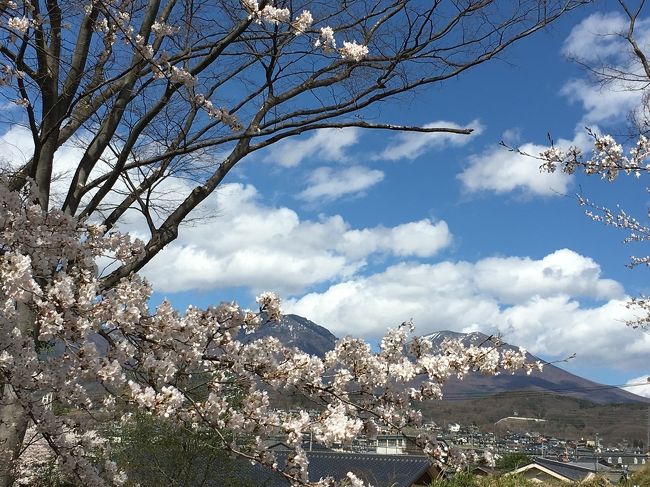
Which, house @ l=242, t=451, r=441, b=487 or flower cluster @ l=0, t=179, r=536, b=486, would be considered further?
house @ l=242, t=451, r=441, b=487

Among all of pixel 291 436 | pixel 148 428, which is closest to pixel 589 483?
pixel 148 428

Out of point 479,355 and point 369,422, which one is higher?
point 479,355

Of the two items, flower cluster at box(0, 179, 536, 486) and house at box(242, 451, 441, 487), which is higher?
flower cluster at box(0, 179, 536, 486)

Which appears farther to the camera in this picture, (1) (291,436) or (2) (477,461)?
(2) (477,461)

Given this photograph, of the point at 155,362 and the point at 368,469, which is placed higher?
the point at 155,362

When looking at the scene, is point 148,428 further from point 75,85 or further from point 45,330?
point 45,330

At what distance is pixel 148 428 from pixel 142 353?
972 centimetres

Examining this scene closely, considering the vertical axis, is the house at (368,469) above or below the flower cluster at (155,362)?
below

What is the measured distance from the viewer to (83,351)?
2234 mm

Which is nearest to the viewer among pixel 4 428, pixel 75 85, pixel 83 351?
pixel 83 351

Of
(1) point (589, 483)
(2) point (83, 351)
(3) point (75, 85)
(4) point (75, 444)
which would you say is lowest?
(1) point (589, 483)

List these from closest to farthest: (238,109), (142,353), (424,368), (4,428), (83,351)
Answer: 1. (83,351)
2. (142,353)
3. (4,428)
4. (424,368)
5. (238,109)

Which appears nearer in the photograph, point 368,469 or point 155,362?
point 155,362

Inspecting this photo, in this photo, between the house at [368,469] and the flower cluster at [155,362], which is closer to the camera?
the flower cluster at [155,362]
